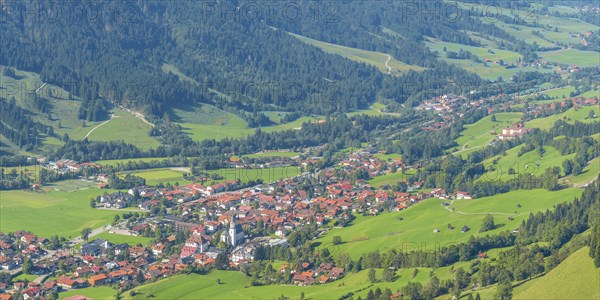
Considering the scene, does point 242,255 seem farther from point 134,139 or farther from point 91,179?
point 134,139

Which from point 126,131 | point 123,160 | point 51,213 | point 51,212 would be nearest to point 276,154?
point 123,160

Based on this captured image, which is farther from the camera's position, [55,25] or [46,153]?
[55,25]

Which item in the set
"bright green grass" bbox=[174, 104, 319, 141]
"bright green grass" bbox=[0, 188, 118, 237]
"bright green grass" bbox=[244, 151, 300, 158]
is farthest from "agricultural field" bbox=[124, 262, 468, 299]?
"bright green grass" bbox=[174, 104, 319, 141]

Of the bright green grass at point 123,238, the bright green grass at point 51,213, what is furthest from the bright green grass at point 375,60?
the bright green grass at point 123,238

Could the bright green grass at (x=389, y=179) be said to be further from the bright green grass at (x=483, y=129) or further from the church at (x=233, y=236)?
the church at (x=233, y=236)

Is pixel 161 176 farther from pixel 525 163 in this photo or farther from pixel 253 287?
pixel 253 287

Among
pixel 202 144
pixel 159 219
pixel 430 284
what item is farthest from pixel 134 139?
pixel 430 284
